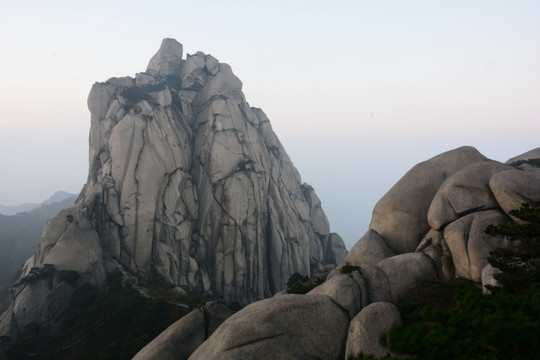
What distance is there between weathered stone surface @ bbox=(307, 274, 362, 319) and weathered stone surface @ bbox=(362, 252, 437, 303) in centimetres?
165

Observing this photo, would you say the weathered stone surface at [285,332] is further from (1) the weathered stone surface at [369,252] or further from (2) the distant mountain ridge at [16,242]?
(2) the distant mountain ridge at [16,242]

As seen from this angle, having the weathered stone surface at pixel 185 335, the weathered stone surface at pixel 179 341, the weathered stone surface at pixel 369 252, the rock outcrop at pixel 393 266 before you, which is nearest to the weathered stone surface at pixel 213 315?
the weathered stone surface at pixel 185 335

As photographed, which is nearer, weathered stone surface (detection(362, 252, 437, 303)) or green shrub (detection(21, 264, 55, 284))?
weathered stone surface (detection(362, 252, 437, 303))

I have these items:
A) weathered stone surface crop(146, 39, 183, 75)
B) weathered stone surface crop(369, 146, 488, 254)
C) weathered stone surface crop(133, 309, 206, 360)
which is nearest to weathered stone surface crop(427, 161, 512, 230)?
weathered stone surface crop(369, 146, 488, 254)

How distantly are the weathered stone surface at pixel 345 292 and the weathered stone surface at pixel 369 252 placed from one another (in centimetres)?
670

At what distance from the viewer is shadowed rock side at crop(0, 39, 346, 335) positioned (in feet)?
163

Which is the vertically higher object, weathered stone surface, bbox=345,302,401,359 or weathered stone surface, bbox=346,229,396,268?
weathered stone surface, bbox=346,229,396,268

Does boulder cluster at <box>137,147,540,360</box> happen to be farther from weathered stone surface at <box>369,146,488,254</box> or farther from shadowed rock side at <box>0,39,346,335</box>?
shadowed rock side at <box>0,39,346,335</box>

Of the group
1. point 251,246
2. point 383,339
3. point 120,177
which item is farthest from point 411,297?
point 120,177

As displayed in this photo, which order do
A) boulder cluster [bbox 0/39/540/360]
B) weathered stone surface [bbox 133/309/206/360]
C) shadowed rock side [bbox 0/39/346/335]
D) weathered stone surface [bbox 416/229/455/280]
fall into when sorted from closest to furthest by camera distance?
boulder cluster [bbox 0/39/540/360], weathered stone surface [bbox 133/309/206/360], weathered stone surface [bbox 416/229/455/280], shadowed rock side [bbox 0/39/346/335]

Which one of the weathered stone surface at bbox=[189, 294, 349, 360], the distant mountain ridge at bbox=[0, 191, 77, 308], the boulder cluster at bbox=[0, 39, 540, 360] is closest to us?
the weathered stone surface at bbox=[189, 294, 349, 360]

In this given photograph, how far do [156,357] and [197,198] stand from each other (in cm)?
4417

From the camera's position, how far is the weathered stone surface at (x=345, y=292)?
62.8ft

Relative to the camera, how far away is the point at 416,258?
75.9 feet
